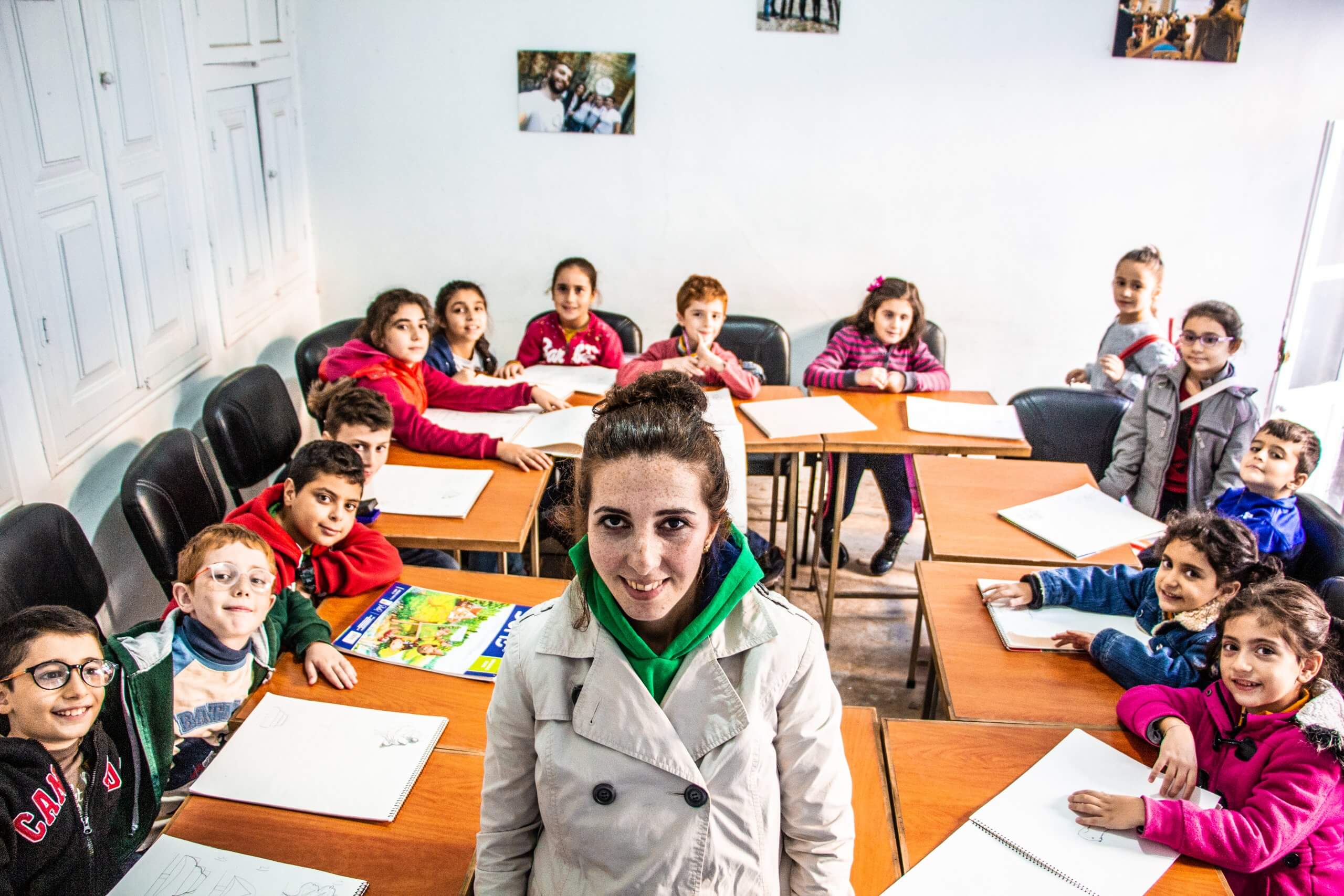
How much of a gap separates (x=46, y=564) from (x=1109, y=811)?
2039 millimetres

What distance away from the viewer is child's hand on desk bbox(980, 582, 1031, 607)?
6.84 feet

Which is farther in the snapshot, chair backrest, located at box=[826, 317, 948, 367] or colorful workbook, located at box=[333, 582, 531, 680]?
chair backrest, located at box=[826, 317, 948, 367]

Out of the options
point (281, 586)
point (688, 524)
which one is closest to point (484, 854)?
point (688, 524)

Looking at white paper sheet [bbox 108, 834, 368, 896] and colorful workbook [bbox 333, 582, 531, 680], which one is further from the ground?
colorful workbook [bbox 333, 582, 531, 680]

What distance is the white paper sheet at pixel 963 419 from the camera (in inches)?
122

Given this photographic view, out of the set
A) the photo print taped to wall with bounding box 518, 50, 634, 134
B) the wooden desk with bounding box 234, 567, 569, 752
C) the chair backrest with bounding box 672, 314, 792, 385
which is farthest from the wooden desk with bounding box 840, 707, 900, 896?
the photo print taped to wall with bounding box 518, 50, 634, 134

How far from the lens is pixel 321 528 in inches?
81.4

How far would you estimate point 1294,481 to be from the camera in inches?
96.2

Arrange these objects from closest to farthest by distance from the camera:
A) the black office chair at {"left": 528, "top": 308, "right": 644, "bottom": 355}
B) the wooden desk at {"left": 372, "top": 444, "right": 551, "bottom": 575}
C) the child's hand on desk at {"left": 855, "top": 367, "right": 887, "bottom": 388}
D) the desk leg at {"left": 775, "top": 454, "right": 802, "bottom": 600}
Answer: the wooden desk at {"left": 372, "top": 444, "right": 551, "bottom": 575} < the child's hand on desk at {"left": 855, "top": 367, "right": 887, "bottom": 388} < the desk leg at {"left": 775, "top": 454, "right": 802, "bottom": 600} < the black office chair at {"left": 528, "top": 308, "right": 644, "bottom": 355}

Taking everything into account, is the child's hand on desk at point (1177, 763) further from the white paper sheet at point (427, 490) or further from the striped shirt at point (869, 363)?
the striped shirt at point (869, 363)

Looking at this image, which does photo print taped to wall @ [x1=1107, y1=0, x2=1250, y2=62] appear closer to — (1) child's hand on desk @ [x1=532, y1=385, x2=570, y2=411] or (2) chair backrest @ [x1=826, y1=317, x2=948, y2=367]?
(2) chair backrest @ [x1=826, y1=317, x2=948, y2=367]

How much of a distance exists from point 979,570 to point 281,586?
1.52 metres

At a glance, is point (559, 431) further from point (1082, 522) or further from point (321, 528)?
point (1082, 522)

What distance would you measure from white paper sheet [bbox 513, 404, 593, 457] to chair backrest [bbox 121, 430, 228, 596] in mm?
848
